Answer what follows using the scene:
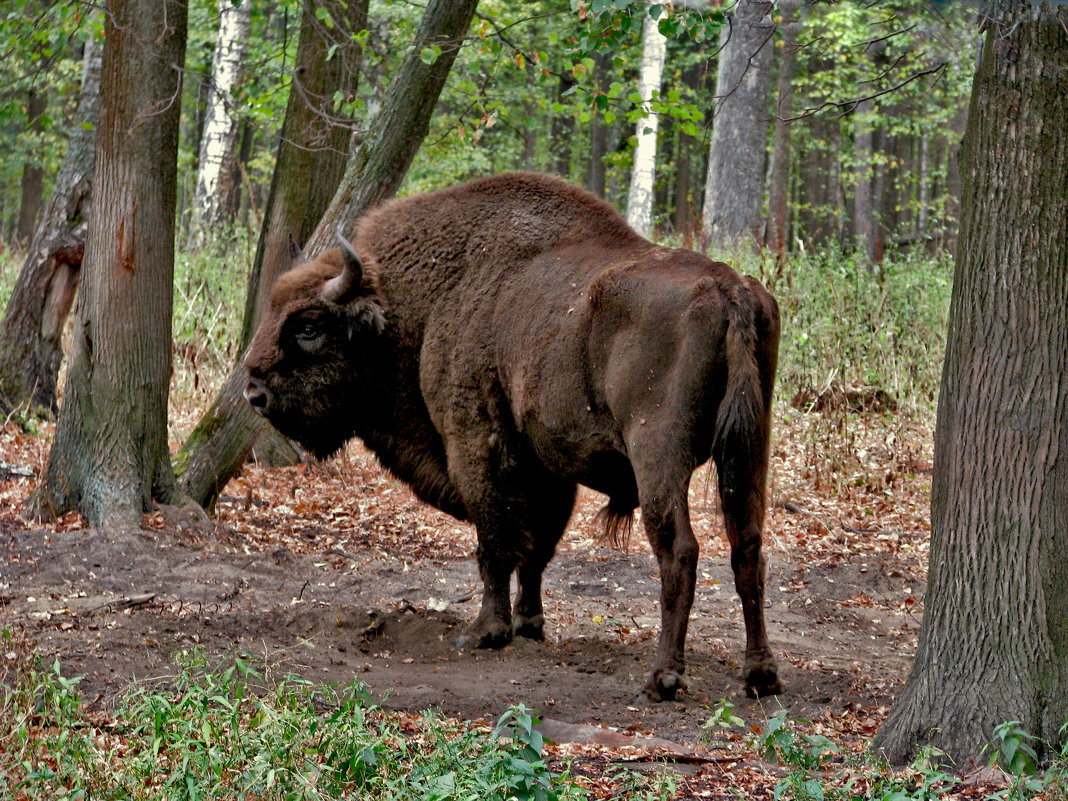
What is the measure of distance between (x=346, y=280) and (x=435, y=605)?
85.3 inches

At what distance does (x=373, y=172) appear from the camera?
8336 millimetres

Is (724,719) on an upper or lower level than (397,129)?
lower

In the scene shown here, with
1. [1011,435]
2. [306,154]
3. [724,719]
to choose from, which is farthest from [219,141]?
[1011,435]

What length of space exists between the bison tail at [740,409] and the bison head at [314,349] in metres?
2.49

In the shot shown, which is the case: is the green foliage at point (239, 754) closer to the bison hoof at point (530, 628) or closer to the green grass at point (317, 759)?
the green grass at point (317, 759)

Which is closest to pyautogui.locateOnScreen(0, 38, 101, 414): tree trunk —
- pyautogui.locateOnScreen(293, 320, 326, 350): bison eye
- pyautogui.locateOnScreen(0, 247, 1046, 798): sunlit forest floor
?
pyautogui.locateOnScreen(0, 247, 1046, 798): sunlit forest floor

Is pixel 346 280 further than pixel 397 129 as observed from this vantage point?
No

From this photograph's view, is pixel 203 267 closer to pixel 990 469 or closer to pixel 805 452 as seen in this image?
pixel 805 452

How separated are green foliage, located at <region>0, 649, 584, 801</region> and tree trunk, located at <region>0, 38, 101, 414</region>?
6.73 metres

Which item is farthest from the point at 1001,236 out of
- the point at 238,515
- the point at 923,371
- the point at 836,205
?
the point at 836,205

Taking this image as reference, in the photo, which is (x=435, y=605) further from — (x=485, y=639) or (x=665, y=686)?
(x=665, y=686)

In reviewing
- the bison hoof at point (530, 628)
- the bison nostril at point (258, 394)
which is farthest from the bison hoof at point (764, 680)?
the bison nostril at point (258, 394)

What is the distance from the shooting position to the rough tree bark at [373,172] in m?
8.13

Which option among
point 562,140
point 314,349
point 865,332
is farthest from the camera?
point 562,140
